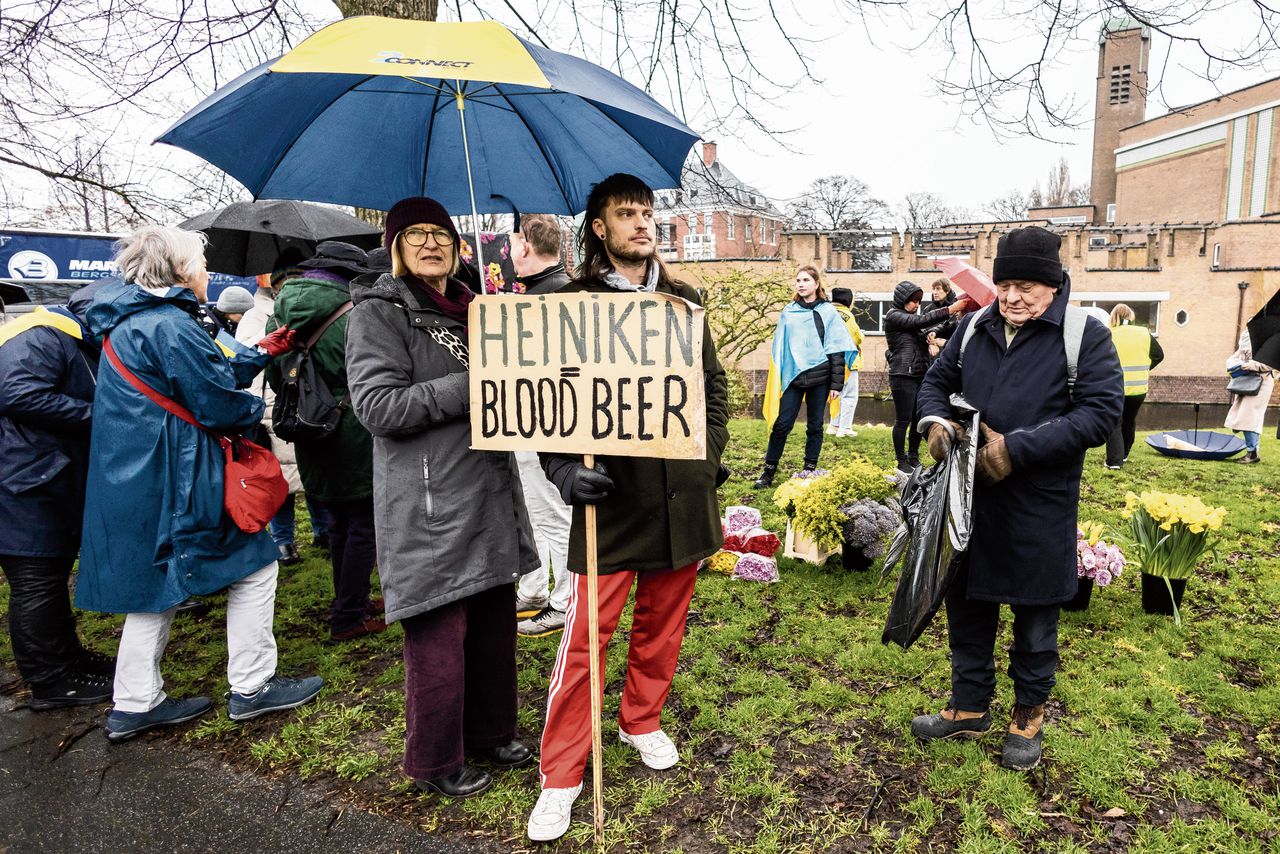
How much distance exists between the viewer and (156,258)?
2992mm

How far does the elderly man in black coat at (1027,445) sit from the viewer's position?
101 inches

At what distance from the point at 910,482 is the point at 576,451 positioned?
1.57 metres

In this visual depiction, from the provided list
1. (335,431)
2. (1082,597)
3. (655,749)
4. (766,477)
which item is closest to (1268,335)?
(1082,597)

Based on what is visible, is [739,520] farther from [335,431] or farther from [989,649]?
[335,431]

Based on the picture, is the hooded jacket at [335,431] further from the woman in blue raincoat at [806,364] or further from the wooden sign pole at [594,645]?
the woman in blue raincoat at [806,364]

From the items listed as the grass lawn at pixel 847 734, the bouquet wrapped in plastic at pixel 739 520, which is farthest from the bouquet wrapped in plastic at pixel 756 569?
the bouquet wrapped in plastic at pixel 739 520

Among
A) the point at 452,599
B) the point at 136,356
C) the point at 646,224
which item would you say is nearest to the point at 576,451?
the point at 452,599

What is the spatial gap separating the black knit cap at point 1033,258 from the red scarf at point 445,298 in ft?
6.23

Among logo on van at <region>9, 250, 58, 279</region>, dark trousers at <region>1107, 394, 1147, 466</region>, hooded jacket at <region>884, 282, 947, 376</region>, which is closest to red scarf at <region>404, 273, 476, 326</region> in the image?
hooded jacket at <region>884, 282, 947, 376</region>

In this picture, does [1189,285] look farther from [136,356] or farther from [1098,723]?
[136,356]

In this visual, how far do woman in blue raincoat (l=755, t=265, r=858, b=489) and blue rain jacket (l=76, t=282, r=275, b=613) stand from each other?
198 inches

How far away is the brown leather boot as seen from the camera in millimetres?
2848

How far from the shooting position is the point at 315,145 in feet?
9.64

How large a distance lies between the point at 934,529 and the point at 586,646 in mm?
1359
